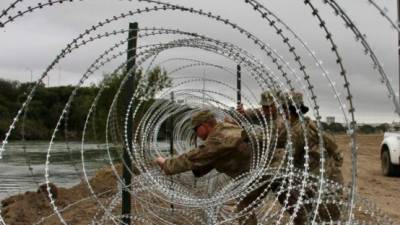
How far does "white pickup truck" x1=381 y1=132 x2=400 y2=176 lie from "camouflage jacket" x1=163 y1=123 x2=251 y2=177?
12.4 metres

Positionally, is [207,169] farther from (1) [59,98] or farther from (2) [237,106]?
(1) [59,98]

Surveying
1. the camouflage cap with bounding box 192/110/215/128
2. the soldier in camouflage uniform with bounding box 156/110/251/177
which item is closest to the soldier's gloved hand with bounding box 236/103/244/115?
the soldier in camouflage uniform with bounding box 156/110/251/177

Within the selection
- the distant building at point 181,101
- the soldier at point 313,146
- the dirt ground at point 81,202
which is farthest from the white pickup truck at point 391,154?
the soldier at point 313,146

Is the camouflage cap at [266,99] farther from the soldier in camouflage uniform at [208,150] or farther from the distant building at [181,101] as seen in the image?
the distant building at [181,101]

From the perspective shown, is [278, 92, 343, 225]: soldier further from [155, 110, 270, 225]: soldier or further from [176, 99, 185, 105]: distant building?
[176, 99, 185, 105]: distant building

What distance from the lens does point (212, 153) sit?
666 centimetres

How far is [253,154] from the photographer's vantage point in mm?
6871

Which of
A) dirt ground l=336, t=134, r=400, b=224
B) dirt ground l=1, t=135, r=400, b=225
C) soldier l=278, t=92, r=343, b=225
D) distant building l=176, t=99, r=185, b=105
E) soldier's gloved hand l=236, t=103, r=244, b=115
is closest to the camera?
soldier l=278, t=92, r=343, b=225

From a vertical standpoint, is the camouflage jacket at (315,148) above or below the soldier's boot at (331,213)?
above

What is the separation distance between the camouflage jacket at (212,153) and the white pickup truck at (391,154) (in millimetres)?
12448

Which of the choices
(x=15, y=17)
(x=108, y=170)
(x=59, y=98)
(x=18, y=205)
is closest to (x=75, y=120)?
(x=108, y=170)

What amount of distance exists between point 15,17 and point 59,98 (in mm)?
39549

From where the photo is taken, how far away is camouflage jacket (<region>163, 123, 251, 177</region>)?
6.61m

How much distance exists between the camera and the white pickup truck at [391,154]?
18.6 metres
